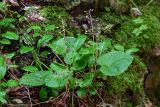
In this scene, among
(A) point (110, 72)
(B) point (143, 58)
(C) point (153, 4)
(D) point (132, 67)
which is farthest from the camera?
(C) point (153, 4)

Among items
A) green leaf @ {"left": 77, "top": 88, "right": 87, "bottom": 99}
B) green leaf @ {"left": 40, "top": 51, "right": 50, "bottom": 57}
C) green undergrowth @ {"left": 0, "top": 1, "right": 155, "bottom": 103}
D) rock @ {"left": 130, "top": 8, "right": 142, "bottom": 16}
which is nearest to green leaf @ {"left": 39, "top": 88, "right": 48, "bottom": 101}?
green undergrowth @ {"left": 0, "top": 1, "right": 155, "bottom": 103}

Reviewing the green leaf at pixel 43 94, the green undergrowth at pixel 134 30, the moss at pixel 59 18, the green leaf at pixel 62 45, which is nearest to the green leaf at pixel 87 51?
the green leaf at pixel 62 45

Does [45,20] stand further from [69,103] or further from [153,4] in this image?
[153,4]

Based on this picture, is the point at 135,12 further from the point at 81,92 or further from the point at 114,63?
the point at 81,92

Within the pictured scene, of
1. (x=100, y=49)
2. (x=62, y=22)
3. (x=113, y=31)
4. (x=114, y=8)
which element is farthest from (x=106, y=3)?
(x=100, y=49)

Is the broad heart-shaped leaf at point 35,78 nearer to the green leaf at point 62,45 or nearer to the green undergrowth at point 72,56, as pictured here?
the green undergrowth at point 72,56

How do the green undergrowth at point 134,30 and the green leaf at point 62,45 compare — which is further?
the green undergrowth at point 134,30
